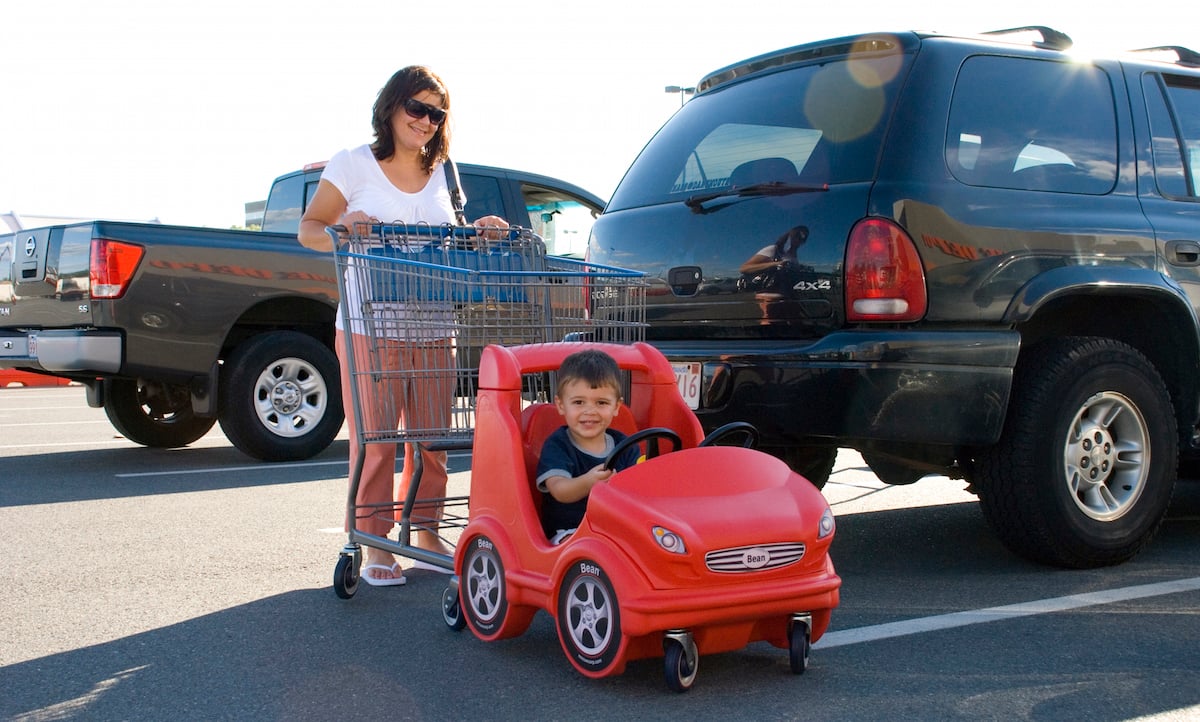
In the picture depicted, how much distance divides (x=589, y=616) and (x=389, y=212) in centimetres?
204

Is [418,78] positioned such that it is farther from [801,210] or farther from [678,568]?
[678,568]

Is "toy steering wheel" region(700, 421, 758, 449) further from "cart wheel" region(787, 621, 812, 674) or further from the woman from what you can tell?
the woman

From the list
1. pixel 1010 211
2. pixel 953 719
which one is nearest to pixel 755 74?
pixel 1010 211

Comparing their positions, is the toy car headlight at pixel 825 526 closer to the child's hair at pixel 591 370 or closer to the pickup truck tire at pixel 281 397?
the child's hair at pixel 591 370

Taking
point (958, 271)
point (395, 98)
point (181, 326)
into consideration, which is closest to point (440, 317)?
point (395, 98)

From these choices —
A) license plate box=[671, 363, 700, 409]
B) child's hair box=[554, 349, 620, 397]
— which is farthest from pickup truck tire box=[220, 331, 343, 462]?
child's hair box=[554, 349, 620, 397]

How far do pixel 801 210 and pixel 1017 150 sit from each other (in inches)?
35.5

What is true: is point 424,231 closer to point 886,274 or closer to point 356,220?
point 356,220

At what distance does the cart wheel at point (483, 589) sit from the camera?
3781 mm

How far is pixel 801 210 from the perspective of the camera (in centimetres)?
459

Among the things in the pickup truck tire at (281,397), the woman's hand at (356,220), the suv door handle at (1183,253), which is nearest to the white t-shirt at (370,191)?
the woman's hand at (356,220)

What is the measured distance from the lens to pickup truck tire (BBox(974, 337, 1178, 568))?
15.0ft

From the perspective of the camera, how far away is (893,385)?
14.3 feet

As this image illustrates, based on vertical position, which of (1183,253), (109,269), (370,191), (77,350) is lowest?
(77,350)
